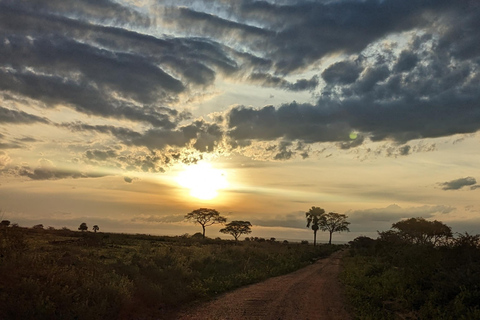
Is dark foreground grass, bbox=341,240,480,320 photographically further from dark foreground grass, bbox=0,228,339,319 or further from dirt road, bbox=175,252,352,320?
dark foreground grass, bbox=0,228,339,319

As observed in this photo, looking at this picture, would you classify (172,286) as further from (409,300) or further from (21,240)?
(409,300)

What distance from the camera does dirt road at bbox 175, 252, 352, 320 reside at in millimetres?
13547

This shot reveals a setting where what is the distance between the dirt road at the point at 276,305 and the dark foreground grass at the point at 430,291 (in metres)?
1.08

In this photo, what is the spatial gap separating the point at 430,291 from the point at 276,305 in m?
6.29

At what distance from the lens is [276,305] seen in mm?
15461

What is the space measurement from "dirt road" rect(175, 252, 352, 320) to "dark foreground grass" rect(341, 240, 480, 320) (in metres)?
1.08

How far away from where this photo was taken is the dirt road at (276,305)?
44.4 feet

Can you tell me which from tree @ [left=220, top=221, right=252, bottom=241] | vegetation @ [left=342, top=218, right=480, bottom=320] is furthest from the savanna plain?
tree @ [left=220, top=221, right=252, bottom=241]

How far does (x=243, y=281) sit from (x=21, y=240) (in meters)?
13.1

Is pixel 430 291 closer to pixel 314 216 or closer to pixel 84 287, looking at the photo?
pixel 84 287

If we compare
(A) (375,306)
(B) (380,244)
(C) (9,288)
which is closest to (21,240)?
(C) (9,288)

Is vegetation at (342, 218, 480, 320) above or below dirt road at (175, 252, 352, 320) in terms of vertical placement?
above

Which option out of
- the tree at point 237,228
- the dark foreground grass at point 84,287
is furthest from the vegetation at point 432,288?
the tree at point 237,228

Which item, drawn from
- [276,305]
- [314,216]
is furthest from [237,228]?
[276,305]
